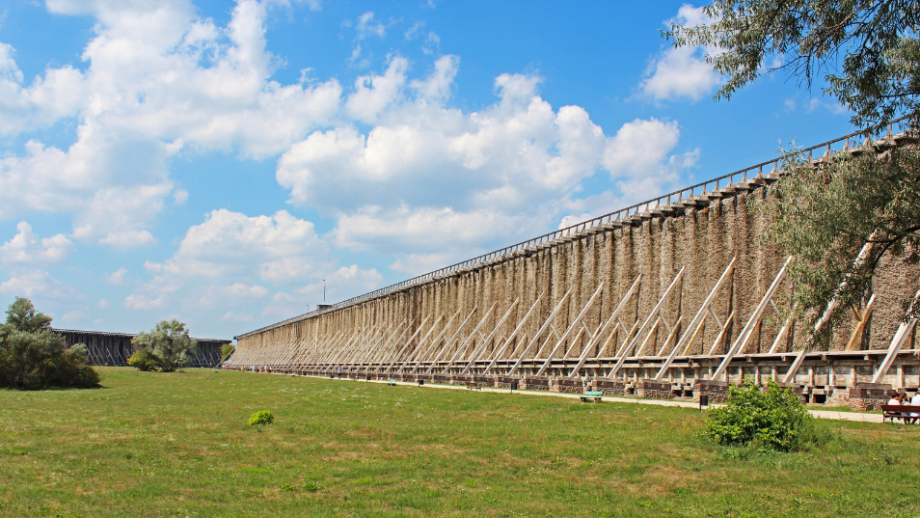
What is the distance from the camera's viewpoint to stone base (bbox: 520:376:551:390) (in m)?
34.8

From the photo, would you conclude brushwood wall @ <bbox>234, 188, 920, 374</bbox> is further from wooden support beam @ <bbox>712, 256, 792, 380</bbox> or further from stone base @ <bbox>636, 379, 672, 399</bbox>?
stone base @ <bbox>636, 379, 672, 399</bbox>

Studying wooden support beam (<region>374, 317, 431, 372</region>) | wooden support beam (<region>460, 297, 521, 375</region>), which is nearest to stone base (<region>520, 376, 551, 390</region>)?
wooden support beam (<region>460, 297, 521, 375</region>)

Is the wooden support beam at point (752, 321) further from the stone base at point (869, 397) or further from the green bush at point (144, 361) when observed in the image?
the green bush at point (144, 361)

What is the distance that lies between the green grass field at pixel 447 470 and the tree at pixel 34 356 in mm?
24825

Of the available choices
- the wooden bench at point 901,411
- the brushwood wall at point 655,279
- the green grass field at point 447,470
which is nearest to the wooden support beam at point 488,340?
the brushwood wall at point 655,279

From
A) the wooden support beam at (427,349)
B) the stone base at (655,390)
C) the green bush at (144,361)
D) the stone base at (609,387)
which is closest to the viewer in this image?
the stone base at (655,390)

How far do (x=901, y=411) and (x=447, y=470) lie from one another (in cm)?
1121

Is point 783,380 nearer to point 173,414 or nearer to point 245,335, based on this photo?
point 173,414

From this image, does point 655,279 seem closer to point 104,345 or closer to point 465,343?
point 465,343

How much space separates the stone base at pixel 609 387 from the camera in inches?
1160

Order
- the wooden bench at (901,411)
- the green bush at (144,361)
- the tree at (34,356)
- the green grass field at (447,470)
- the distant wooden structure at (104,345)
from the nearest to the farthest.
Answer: the green grass field at (447,470) < the wooden bench at (901,411) < the tree at (34,356) < the green bush at (144,361) < the distant wooden structure at (104,345)

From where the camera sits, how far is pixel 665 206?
40469 mm

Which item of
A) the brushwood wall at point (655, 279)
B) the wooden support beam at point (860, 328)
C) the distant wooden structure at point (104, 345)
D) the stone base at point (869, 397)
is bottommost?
the distant wooden structure at point (104, 345)

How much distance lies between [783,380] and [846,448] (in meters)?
14.0
